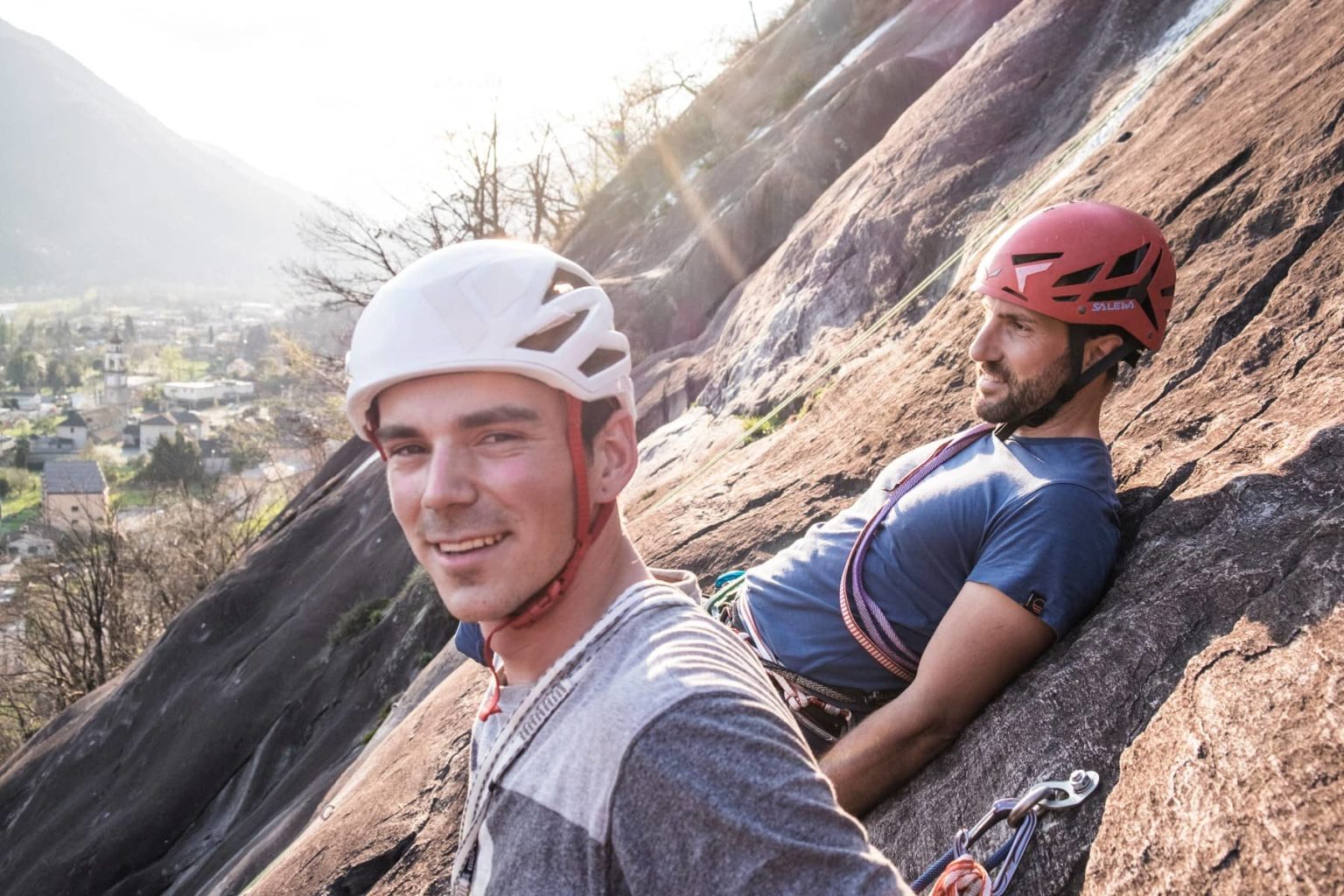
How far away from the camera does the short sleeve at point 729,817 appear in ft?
4.68

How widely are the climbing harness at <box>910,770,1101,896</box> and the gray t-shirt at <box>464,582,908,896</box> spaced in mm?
768

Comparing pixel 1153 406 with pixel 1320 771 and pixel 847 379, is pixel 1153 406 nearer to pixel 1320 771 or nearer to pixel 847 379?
pixel 1320 771

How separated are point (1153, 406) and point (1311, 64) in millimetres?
2225

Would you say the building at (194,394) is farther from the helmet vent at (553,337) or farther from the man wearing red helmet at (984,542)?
the helmet vent at (553,337)

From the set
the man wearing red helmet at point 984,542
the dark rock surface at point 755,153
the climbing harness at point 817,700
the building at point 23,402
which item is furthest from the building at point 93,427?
the man wearing red helmet at point 984,542

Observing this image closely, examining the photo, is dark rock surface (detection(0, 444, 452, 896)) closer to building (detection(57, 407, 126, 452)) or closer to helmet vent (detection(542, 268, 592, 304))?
helmet vent (detection(542, 268, 592, 304))

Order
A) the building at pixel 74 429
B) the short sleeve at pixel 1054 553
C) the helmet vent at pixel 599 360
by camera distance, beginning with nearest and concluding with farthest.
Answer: the helmet vent at pixel 599 360, the short sleeve at pixel 1054 553, the building at pixel 74 429

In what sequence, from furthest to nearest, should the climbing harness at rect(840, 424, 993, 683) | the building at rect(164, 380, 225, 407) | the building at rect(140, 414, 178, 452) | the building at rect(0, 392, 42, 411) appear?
the building at rect(164, 380, 225, 407) → the building at rect(0, 392, 42, 411) → the building at rect(140, 414, 178, 452) → the climbing harness at rect(840, 424, 993, 683)

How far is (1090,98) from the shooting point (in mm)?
8719

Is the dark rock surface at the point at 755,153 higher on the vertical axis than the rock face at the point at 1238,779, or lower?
higher

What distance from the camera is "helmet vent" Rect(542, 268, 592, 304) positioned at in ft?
6.59

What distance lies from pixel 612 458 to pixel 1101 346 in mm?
2113

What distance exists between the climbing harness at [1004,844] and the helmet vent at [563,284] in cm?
152

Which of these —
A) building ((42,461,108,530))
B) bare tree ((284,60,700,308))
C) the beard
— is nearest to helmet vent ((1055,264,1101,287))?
the beard
